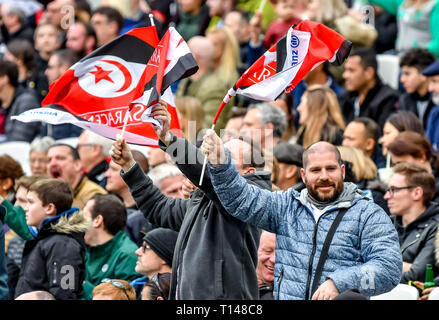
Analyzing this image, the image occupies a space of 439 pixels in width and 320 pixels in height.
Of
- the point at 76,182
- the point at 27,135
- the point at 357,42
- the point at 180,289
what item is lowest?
the point at 180,289

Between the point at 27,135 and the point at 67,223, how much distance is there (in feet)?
15.0

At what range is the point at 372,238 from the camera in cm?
628

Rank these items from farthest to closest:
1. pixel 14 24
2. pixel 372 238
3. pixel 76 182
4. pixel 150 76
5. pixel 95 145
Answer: pixel 14 24
pixel 95 145
pixel 76 182
pixel 150 76
pixel 372 238

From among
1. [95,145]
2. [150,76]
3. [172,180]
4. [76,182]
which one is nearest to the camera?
[150,76]

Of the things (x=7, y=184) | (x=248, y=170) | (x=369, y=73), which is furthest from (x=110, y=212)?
(x=369, y=73)

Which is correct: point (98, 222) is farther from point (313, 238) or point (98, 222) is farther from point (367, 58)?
point (367, 58)

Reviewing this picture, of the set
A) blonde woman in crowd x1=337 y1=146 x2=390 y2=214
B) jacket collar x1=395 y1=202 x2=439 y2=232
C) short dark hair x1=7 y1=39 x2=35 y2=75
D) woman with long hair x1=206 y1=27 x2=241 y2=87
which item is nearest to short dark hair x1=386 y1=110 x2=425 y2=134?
blonde woman in crowd x1=337 y1=146 x2=390 y2=214

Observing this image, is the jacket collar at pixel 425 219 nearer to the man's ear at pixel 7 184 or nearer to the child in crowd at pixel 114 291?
the child in crowd at pixel 114 291

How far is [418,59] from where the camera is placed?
37.3 ft

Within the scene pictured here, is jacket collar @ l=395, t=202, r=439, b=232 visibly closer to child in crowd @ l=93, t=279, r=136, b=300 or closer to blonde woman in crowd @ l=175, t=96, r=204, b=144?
child in crowd @ l=93, t=279, r=136, b=300

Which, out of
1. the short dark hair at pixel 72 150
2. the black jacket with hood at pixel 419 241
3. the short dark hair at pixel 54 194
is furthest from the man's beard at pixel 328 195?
the short dark hair at pixel 72 150

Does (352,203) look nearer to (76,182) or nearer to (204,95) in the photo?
(76,182)

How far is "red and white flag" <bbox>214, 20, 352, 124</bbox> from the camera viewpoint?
271 inches

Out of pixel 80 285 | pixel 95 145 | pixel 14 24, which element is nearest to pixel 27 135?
pixel 95 145
